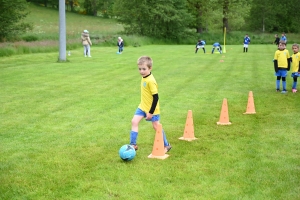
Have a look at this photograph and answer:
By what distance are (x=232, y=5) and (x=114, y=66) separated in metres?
43.5

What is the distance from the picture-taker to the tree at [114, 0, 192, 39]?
57.1m

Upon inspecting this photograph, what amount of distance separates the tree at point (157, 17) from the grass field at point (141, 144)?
136 feet

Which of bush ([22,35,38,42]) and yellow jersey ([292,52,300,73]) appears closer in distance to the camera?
yellow jersey ([292,52,300,73])

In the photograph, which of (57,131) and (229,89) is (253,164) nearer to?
(57,131)

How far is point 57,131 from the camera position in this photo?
31.0ft

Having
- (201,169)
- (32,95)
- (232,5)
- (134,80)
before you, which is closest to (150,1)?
(232,5)

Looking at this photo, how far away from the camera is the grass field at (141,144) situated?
6.05 m

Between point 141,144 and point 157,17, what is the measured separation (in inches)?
2007

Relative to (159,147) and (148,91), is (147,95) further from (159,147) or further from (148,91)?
(159,147)

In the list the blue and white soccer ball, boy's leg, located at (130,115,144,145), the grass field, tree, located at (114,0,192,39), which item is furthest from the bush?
the blue and white soccer ball

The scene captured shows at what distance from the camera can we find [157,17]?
5794 centimetres

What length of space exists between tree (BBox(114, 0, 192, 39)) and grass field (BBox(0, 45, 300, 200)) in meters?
41.5

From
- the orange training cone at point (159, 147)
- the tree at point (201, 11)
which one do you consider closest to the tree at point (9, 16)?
the orange training cone at point (159, 147)

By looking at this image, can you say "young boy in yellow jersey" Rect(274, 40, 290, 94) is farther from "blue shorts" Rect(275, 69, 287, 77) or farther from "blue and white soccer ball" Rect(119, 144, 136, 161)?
"blue and white soccer ball" Rect(119, 144, 136, 161)
